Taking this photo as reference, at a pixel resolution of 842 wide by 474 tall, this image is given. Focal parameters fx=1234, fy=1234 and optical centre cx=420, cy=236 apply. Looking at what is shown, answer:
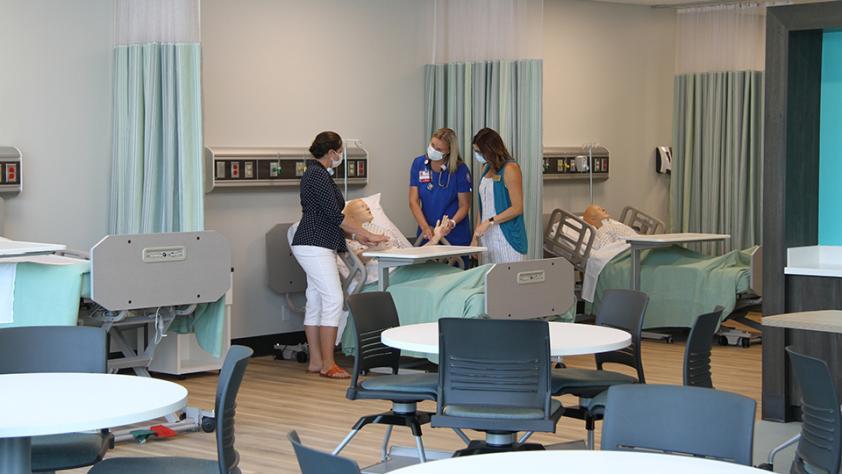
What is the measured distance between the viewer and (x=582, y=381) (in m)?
5.11

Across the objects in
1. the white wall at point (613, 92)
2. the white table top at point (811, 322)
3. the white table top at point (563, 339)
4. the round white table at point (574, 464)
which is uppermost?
the white wall at point (613, 92)

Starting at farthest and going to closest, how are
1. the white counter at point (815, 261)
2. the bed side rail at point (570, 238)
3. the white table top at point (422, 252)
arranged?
the bed side rail at point (570, 238)
the white table top at point (422, 252)
the white counter at point (815, 261)

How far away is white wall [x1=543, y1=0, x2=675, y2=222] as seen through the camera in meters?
10.7

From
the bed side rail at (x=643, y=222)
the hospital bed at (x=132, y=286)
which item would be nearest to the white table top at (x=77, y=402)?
the hospital bed at (x=132, y=286)

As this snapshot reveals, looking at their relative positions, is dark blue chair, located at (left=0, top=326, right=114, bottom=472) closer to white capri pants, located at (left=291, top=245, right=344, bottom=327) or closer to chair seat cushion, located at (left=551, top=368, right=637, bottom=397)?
chair seat cushion, located at (left=551, top=368, right=637, bottom=397)

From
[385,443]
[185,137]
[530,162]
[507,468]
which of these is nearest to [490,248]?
[530,162]

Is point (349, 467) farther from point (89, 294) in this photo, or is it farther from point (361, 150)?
point (361, 150)

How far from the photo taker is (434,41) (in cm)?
915

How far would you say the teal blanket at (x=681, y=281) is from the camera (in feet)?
29.0

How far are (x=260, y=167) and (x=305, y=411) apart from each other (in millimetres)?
2188

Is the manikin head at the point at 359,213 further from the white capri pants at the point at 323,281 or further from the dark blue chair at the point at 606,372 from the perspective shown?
the dark blue chair at the point at 606,372

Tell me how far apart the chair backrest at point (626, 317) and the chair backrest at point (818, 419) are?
61.6 inches

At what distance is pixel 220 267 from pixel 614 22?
5939 millimetres

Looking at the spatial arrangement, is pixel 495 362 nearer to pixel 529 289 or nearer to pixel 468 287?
pixel 529 289
